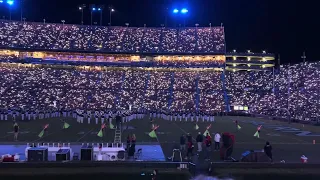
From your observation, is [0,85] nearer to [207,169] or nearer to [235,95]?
[235,95]

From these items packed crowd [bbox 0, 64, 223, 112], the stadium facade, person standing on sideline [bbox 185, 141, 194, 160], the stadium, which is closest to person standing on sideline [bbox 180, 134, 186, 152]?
person standing on sideline [bbox 185, 141, 194, 160]

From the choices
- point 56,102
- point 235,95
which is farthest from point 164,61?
point 56,102

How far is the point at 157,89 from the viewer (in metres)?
76.2

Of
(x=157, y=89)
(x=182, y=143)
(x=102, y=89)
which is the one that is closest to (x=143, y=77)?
(x=157, y=89)

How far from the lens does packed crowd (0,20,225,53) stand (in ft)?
278

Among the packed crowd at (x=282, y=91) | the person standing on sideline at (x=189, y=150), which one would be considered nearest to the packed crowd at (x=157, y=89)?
the packed crowd at (x=282, y=91)

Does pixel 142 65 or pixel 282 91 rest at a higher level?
pixel 142 65

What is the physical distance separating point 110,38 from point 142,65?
36.9 ft

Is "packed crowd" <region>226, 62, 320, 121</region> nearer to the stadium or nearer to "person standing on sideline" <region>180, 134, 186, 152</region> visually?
the stadium

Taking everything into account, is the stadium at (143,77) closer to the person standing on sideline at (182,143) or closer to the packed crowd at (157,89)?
the packed crowd at (157,89)

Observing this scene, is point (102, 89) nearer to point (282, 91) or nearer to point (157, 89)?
point (157, 89)

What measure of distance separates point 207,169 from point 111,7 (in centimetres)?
7675

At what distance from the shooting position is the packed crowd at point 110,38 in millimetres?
84688

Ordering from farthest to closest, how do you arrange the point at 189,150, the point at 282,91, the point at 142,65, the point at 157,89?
the point at 142,65 → the point at 157,89 → the point at 282,91 → the point at 189,150
